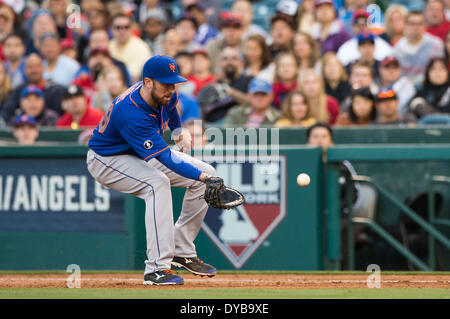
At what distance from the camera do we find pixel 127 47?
38.9 feet

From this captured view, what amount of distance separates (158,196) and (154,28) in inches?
250

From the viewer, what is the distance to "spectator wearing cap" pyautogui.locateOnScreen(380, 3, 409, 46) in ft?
37.2

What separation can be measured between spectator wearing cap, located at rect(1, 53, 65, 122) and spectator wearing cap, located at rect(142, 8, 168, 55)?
5.49ft

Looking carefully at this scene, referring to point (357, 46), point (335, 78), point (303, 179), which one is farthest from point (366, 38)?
point (303, 179)

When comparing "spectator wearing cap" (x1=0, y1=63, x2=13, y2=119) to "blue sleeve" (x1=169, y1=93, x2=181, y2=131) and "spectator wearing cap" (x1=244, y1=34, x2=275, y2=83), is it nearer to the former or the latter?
"spectator wearing cap" (x1=244, y1=34, x2=275, y2=83)

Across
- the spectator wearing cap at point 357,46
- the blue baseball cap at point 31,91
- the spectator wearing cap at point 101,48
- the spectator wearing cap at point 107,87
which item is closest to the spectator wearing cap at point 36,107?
the blue baseball cap at point 31,91

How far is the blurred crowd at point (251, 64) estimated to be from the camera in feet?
32.3

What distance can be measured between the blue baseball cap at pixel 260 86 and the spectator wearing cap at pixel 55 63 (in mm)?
2939

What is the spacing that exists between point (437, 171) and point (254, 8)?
5.78m

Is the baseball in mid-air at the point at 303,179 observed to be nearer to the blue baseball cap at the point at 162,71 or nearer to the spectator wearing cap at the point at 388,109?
the spectator wearing cap at the point at 388,109

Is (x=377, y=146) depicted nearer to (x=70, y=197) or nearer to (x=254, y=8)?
(x=70, y=197)

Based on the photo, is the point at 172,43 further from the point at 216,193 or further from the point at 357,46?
the point at 216,193

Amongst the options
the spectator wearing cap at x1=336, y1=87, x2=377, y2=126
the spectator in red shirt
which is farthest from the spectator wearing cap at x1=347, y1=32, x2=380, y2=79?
the spectator in red shirt

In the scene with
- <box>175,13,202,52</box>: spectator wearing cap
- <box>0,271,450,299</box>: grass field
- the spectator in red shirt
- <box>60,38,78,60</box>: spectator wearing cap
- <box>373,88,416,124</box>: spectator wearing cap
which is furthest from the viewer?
<box>60,38,78,60</box>: spectator wearing cap
